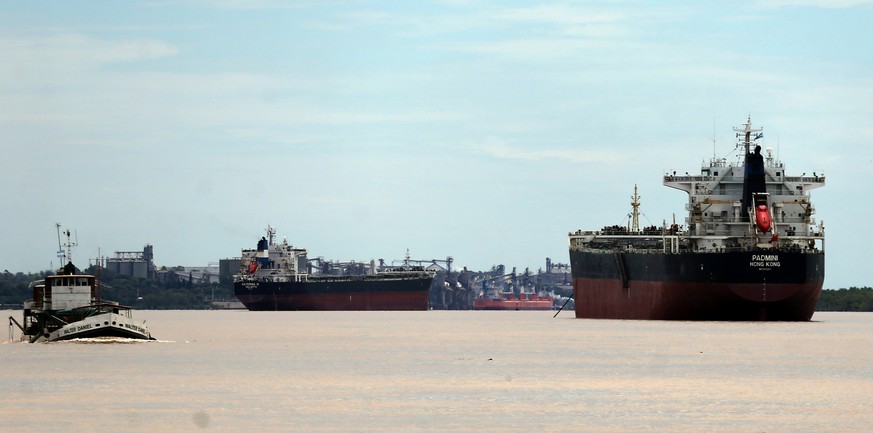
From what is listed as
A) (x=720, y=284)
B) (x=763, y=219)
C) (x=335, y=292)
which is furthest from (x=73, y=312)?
(x=335, y=292)

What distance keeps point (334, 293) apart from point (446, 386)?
150m

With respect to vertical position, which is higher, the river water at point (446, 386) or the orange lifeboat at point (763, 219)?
the orange lifeboat at point (763, 219)

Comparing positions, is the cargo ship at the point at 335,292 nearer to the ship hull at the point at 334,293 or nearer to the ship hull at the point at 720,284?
the ship hull at the point at 334,293

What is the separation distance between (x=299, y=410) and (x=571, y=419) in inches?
248

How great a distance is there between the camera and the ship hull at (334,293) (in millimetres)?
195375

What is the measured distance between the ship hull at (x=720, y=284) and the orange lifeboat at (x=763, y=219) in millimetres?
2925

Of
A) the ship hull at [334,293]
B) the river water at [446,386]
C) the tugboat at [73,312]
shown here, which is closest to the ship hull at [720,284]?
Result: the river water at [446,386]

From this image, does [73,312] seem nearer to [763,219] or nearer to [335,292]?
[763,219]

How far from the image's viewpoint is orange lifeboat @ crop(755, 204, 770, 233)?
90688mm

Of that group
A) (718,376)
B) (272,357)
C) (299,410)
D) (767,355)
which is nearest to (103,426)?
(299,410)

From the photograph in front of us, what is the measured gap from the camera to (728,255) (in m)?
88.9

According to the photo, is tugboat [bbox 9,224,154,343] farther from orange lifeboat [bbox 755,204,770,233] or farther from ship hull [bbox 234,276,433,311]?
ship hull [bbox 234,276,433,311]

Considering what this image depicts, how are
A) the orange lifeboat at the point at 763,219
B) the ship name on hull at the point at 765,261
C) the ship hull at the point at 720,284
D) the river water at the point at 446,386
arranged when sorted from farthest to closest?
1. the orange lifeboat at the point at 763,219
2. the ship hull at the point at 720,284
3. the ship name on hull at the point at 765,261
4. the river water at the point at 446,386

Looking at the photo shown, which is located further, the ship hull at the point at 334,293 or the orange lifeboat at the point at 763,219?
the ship hull at the point at 334,293
